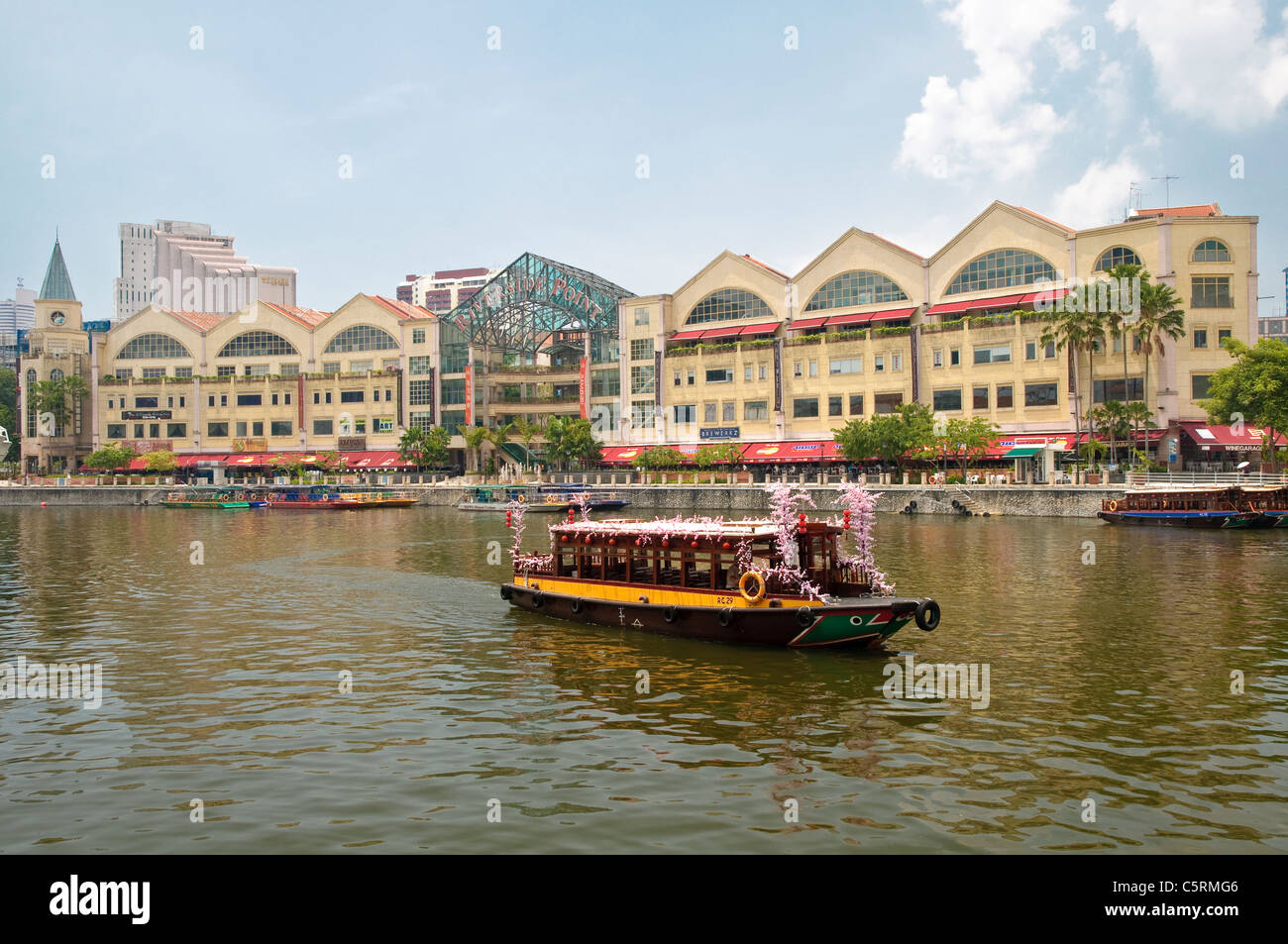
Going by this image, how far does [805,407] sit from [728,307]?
14.0m

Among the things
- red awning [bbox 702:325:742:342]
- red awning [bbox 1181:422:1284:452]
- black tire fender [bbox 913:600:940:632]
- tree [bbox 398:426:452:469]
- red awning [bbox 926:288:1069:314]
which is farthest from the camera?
tree [bbox 398:426:452:469]

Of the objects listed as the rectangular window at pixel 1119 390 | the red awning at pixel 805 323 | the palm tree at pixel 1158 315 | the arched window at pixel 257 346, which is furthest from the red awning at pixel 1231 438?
the arched window at pixel 257 346

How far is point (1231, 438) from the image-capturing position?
71.8 m

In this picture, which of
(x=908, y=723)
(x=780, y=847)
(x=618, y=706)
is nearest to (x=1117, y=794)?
(x=908, y=723)

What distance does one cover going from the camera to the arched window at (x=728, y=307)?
97.2m

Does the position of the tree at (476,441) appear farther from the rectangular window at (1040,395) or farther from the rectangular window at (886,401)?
the rectangular window at (1040,395)

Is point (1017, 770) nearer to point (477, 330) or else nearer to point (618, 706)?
point (618, 706)

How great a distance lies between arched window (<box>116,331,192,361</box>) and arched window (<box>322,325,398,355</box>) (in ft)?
69.9

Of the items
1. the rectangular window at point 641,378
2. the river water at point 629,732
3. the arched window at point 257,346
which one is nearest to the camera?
the river water at point 629,732

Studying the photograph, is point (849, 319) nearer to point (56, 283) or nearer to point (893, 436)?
point (893, 436)

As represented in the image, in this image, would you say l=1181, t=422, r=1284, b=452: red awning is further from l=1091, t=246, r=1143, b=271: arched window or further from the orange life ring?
the orange life ring

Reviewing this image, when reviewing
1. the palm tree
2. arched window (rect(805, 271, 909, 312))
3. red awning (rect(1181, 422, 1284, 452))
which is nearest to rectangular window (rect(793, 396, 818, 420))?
arched window (rect(805, 271, 909, 312))

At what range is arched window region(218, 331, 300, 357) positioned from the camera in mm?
118562

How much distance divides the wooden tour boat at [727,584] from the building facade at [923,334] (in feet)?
194
